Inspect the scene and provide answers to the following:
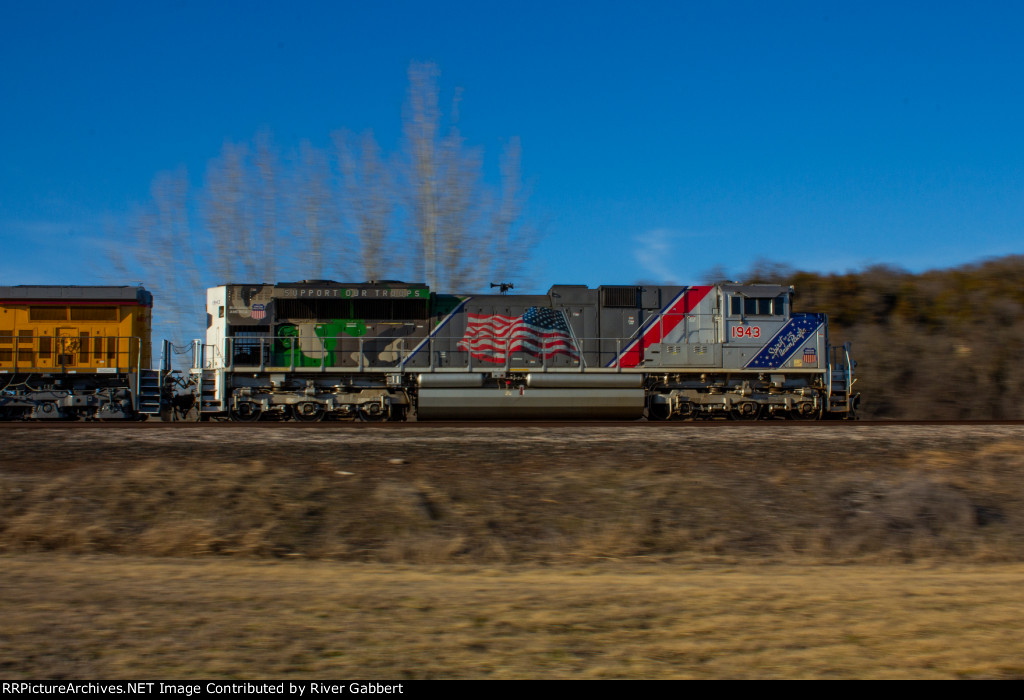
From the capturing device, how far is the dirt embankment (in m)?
7.34

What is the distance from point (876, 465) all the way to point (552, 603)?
7.39m

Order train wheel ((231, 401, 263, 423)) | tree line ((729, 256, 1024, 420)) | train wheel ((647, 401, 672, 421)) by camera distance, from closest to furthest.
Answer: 1. train wheel ((231, 401, 263, 423))
2. train wheel ((647, 401, 672, 421))
3. tree line ((729, 256, 1024, 420))

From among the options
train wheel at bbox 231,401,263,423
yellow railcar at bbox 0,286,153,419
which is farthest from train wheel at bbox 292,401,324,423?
yellow railcar at bbox 0,286,153,419

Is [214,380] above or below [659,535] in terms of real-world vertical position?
above

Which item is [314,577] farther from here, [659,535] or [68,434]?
[68,434]

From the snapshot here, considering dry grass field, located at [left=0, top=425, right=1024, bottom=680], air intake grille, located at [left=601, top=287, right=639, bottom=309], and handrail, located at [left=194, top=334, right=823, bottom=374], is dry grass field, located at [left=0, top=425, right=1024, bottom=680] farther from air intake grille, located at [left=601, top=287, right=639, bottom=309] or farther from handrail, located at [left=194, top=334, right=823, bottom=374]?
air intake grille, located at [left=601, top=287, right=639, bottom=309]

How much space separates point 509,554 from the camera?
7145mm

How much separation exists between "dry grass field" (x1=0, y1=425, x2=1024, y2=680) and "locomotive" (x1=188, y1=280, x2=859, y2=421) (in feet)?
13.3

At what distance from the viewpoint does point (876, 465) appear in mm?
10453

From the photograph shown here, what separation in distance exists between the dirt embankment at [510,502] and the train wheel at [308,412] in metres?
5.72

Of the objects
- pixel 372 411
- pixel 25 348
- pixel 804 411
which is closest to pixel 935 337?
pixel 804 411

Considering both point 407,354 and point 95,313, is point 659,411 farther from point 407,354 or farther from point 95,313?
point 95,313
